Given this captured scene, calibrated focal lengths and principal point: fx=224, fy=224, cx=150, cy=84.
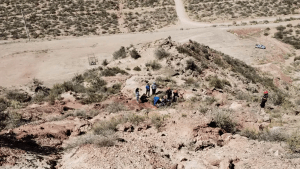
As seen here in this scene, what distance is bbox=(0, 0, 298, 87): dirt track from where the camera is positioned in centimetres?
2536

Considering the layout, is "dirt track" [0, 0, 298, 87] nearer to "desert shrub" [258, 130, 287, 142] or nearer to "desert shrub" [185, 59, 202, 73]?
"desert shrub" [185, 59, 202, 73]

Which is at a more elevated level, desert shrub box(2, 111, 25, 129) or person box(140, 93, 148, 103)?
desert shrub box(2, 111, 25, 129)

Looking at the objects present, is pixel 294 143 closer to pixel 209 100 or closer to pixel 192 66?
pixel 209 100

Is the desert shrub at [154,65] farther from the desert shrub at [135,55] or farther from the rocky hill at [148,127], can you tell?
the desert shrub at [135,55]

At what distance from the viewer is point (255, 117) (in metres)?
11.1

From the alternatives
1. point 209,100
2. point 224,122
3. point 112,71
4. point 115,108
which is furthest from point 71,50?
point 224,122

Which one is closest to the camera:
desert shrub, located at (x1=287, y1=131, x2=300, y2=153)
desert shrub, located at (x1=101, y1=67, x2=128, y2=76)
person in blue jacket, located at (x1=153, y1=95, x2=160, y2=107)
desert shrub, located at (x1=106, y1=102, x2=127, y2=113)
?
desert shrub, located at (x1=287, y1=131, x2=300, y2=153)

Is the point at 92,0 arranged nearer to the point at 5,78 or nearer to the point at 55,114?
the point at 5,78

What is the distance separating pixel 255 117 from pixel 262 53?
84.7 feet

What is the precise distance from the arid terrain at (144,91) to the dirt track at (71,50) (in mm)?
154

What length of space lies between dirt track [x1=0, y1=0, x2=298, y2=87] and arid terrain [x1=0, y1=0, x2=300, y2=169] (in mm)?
154

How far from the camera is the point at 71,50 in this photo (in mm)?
33031

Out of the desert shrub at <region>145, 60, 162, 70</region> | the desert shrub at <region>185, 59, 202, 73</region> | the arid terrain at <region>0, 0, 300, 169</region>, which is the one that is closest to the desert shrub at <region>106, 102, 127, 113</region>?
the arid terrain at <region>0, 0, 300, 169</region>

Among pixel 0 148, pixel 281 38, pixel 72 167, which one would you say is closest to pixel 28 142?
pixel 0 148
